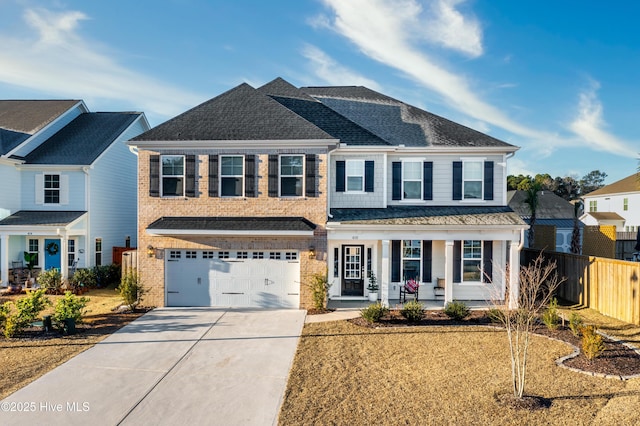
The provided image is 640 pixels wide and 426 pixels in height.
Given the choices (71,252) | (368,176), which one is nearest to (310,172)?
(368,176)

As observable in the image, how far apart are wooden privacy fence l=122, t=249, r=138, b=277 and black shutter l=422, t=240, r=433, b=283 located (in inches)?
419

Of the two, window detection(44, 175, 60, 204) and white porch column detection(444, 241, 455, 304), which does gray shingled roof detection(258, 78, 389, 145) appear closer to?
white porch column detection(444, 241, 455, 304)

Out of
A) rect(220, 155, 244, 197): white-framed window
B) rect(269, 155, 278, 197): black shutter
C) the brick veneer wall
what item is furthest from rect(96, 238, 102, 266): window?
rect(269, 155, 278, 197): black shutter

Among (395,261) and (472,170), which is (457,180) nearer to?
(472,170)

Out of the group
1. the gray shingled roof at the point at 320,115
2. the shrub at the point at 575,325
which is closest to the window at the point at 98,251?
the gray shingled roof at the point at 320,115

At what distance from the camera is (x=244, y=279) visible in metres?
13.6

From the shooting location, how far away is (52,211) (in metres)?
18.1

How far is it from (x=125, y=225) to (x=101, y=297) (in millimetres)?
6684

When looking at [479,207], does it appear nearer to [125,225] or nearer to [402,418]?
[402,418]

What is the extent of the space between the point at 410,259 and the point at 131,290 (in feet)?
33.2

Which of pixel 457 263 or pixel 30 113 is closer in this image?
pixel 457 263

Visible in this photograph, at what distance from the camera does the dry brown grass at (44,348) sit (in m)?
7.74

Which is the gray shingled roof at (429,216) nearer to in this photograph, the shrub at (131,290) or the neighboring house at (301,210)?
the neighboring house at (301,210)

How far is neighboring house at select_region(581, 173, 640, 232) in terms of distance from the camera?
34969 millimetres
